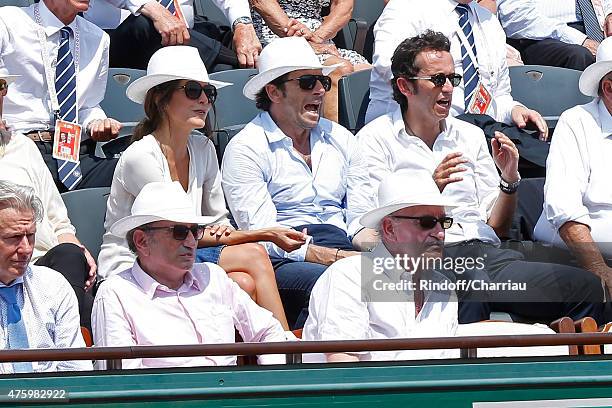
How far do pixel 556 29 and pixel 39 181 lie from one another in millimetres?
3188

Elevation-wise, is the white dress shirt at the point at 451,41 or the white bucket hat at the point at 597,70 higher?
the white dress shirt at the point at 451,41

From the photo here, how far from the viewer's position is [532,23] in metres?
6.78

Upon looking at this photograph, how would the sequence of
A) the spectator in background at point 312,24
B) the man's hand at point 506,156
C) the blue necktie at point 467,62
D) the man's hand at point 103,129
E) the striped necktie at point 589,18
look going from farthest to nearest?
the striped necktie at point 589,18 → the spectator in background at point 312,24 → the blue necktie at point 467,62 → the man's hand at point 103,129 → the man's hand at point 506,156

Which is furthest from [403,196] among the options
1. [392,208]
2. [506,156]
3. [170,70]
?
[170,70]

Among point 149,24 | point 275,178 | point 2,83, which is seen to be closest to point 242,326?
point 275,178

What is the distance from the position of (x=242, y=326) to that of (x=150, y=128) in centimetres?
112

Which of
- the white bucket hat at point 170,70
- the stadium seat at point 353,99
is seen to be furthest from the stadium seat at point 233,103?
the white bucket hat at point 170,70

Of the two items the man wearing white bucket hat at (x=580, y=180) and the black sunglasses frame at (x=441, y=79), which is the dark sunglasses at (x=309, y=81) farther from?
the man wearing white bucket hat at (x=580, y=180)

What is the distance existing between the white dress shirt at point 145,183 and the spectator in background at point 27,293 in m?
0.61

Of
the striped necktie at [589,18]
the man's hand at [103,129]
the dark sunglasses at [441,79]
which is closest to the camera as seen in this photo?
the dark sunglasses at [441,79]

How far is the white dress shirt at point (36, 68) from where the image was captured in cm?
538

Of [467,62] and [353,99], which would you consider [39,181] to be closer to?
[353,99]

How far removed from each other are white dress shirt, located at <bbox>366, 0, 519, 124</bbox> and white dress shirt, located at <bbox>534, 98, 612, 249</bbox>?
0.99m

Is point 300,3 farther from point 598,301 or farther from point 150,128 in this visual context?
point 598,301
